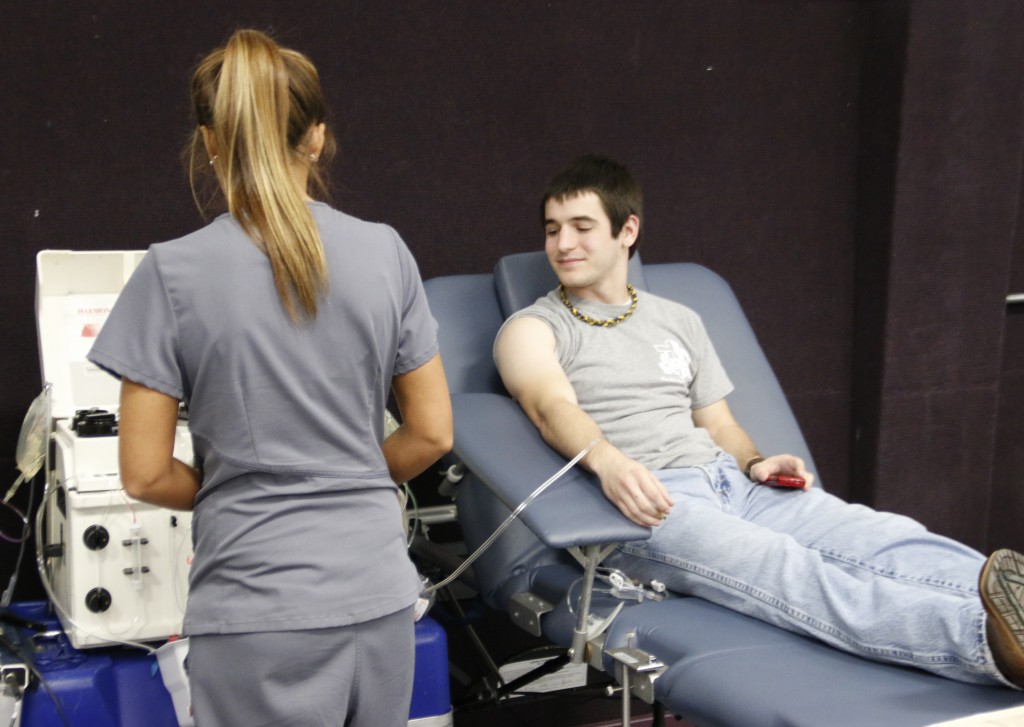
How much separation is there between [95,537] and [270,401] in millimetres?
852

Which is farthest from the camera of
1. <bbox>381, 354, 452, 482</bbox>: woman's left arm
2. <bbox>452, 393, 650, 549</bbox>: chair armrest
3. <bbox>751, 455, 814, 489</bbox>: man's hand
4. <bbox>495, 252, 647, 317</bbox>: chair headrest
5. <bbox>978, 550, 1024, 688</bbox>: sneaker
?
<bbox>495, 252, 647, 317</bbox>: chair headrest

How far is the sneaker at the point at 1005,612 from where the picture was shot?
4.97ft

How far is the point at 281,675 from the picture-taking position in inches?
47.6

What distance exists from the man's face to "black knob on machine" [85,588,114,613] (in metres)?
1.08

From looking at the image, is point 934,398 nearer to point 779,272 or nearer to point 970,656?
point 779,272

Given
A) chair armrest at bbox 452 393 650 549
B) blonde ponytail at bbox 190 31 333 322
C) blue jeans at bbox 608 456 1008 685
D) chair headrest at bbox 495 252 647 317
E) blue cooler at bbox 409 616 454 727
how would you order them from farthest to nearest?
chair headrest at bbox 495 252 647 317 < blue cooler at bbox 409 616 454 727 < chair armrest at bbox 452 393 650 549 < blue jeans at bbox 608 456 1008 685 < blonde ponytail at bbox 190 31 333 322

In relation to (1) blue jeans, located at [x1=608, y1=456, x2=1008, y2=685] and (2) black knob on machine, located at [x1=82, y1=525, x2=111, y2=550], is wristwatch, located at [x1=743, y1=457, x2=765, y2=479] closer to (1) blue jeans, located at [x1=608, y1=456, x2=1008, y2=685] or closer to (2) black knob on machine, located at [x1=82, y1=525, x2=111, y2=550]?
(1) blue jeans, located at [x1=608, y1=456, x2=1008, y2=685]

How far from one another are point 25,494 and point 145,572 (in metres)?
0.63

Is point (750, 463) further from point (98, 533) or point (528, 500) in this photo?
point (98, 533)

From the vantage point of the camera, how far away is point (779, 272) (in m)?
3.17

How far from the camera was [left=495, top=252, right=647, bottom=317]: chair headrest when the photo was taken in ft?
8.16

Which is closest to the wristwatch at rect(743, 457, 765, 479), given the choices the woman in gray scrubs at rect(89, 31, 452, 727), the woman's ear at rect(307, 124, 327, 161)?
the woman in gray scrubs at rect(89, 31, 452, 727)

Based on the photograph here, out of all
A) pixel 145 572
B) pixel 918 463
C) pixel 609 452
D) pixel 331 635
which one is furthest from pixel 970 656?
pixel 918 463

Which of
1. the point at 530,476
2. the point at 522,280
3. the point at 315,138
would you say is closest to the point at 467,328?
the point at 522,280
